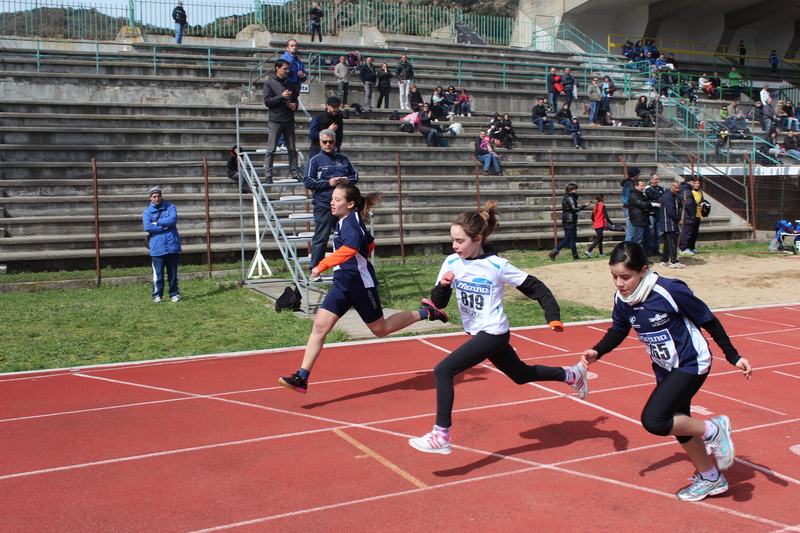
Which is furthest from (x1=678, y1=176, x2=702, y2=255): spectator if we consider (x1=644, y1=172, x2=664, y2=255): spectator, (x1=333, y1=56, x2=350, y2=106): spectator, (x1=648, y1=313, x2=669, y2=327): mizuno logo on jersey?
(x1=648, y1=313, x2=669, y2=327): mizuno logo on jersey

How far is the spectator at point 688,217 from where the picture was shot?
17062mm

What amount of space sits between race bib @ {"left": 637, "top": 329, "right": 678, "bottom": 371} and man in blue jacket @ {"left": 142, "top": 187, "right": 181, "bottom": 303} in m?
9.12

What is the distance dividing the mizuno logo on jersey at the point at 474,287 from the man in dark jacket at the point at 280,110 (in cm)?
785

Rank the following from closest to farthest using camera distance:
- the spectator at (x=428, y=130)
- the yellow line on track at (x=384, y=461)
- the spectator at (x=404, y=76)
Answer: the yellow line on track at (x=384, y=461)
the spectator at (x=428, y=130)
the spectator at (x=404, y=76)

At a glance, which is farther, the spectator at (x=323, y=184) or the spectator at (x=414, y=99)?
the spectator at (x=414, y=99)

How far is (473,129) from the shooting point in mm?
22766

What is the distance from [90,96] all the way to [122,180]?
209 inches

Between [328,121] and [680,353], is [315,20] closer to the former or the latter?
[328,121]

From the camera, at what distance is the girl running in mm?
6312

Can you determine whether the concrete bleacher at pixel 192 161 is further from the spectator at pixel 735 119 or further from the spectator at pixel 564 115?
the spectator at pixel 735 119

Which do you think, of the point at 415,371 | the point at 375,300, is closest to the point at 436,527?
the point at 375,300

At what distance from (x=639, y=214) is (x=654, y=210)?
362 mm

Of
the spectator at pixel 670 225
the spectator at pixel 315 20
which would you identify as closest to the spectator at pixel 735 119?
the spectator at pixel 670 225

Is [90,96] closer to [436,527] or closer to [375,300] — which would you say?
[375,300]
